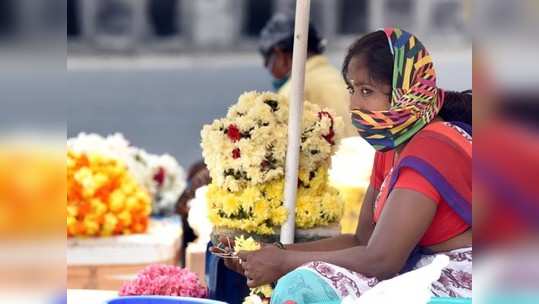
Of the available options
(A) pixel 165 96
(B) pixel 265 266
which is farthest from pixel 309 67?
(A) pixel 165 96

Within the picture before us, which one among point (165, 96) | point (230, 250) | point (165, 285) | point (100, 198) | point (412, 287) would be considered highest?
point (412, 287)

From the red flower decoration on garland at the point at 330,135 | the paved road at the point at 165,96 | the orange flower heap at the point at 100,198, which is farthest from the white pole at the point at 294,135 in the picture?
the paved road at the point at 165,96

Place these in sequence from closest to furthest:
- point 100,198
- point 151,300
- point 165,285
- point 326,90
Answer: point 151,300 → point 165,285 → point 100,198 → point 326,90

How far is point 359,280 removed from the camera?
2.73 meters

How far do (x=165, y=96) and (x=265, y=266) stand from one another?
17661 mm

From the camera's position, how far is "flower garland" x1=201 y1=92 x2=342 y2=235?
3.17m

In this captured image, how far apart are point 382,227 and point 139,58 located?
21.8 metres

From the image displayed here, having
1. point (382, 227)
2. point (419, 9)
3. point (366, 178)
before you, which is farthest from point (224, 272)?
point (419, 9)

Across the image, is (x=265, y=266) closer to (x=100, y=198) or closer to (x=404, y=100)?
(x=404, y=100)

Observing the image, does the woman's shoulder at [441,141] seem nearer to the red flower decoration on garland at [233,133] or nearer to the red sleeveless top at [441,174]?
the red sleeveless top at [441,174]

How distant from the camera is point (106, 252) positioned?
15.6ft

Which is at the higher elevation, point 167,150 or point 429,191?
point 429,191

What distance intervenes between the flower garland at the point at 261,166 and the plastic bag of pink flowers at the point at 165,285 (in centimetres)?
23

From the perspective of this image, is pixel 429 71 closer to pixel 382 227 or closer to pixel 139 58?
pixel 382 227
